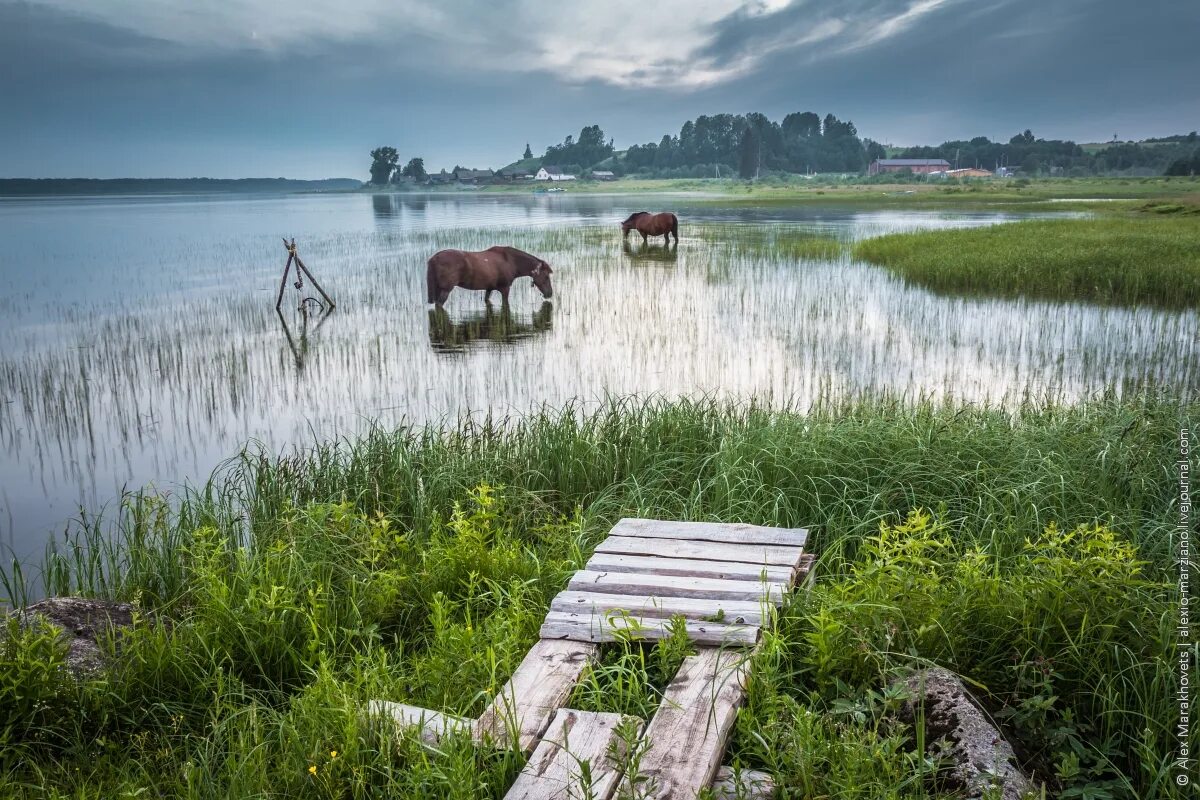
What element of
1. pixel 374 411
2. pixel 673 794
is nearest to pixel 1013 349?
pixel 374 411

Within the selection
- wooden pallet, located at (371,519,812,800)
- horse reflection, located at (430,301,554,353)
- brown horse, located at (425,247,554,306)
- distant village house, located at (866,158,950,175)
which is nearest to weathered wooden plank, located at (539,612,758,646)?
wooden pallet, located at (371,519,812,800)

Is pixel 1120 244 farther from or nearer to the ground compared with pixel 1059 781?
farther from the ground

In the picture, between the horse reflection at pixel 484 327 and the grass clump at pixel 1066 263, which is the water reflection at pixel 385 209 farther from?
the horse reflection at pixel 484 327

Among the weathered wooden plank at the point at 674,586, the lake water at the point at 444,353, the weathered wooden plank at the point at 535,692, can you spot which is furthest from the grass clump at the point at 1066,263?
the weathered wooden plank at the point at 535,692

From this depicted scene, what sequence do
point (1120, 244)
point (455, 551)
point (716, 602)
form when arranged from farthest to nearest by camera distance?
point (1120, 244) → point (455, 551) → point (716, 602)

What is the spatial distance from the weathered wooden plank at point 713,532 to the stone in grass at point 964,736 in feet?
4.17

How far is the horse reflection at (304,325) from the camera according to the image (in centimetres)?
1227

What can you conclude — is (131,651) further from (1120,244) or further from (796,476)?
(1120,244)

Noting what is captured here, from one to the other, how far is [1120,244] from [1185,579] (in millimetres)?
18199

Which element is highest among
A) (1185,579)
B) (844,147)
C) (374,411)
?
(844,147)

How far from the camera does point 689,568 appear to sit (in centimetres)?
410

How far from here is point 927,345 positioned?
1169 centimetres

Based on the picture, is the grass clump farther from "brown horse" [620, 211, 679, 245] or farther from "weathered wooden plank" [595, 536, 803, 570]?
"weathered wooden plank" [595, 536, 803, 570]

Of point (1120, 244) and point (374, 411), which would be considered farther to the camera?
point (1120, 244)
